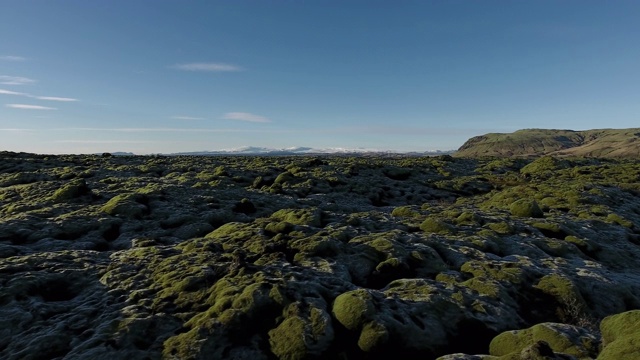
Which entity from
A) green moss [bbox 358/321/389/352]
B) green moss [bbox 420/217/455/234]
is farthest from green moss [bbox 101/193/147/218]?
green moss [bbox 420/217/455/234]

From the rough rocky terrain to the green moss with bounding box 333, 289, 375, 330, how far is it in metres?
0.06

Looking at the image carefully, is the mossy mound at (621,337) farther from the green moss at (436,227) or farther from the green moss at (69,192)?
the green moss at (69,192)


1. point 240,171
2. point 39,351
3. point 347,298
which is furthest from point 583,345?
point 240,171

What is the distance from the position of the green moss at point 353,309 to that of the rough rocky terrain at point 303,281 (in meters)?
0.06

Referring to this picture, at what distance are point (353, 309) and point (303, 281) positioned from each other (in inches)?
130

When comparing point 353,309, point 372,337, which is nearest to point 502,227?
point 353,309

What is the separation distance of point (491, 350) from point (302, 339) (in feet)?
23.4

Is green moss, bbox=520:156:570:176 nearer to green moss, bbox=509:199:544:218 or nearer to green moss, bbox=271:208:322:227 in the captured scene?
green moss, bbox=509:199:544:218

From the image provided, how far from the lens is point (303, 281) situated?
17.2 metres

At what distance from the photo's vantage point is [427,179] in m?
61.2

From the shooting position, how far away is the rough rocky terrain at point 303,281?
13.2 meters

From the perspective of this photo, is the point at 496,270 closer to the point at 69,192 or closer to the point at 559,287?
the point at 559,287

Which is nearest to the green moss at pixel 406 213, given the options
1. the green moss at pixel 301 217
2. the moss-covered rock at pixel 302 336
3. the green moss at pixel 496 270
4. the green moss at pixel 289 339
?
the green moss at pixel 301 217

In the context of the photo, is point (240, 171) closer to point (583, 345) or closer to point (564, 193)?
point (564, 193)
